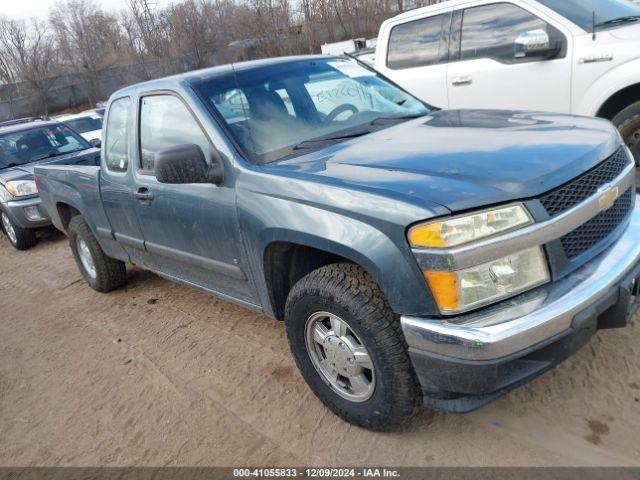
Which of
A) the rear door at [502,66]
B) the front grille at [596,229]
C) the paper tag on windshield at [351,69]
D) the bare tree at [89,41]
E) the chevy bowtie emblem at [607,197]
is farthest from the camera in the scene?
the bare tree at [89,41]

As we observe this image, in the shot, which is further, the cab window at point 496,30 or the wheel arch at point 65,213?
the wheel arch at point 65,213

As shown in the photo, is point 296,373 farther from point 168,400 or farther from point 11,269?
point 11,269

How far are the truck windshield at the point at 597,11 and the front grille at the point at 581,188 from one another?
281 cm

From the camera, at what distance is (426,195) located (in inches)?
83.7

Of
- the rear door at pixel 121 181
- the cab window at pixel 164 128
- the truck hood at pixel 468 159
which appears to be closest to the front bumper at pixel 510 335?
the truck hood at pixel 468 159

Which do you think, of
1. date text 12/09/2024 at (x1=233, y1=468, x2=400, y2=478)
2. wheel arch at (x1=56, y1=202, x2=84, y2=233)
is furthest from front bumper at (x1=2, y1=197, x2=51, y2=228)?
date text 12/09/2024 at (x1=233, y1=468, x2=400, y2=478)

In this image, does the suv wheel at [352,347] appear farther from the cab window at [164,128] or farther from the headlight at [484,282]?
the cab window at [164,128]

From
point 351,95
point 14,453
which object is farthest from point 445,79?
point 14,453

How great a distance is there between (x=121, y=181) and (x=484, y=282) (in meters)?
2.82

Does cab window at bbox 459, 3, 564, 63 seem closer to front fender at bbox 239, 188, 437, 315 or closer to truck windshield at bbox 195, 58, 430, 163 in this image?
truck windshield at bbox 195, 58, 430, 163

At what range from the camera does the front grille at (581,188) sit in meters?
2.18

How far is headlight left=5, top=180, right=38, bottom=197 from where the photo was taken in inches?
292

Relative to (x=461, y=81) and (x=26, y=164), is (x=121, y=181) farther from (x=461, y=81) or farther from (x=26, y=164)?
(x=26, y=164)

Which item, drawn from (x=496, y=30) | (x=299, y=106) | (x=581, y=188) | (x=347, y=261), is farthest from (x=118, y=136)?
(x=496, y=30)
